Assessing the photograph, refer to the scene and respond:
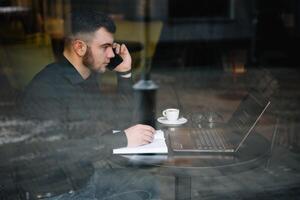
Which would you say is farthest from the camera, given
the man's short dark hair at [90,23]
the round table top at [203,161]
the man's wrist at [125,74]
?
the man's wrist at [125,74]

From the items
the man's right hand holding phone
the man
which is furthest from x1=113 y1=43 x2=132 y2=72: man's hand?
the man

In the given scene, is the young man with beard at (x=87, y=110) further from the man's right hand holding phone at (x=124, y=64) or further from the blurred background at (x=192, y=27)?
the blurred background at (x=192, y=27)

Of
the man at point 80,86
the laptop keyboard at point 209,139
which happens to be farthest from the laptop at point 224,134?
the man at point 80,86

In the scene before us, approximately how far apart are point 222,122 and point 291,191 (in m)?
0.67

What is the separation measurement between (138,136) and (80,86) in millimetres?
311

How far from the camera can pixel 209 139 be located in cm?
150

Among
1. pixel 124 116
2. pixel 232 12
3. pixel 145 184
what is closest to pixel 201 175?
pixel 145 184

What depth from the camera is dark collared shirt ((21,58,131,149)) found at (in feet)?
4.82

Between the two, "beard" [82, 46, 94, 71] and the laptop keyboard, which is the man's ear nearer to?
"beard" [82, 46, 94, 71]

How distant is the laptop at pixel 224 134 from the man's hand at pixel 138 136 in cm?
7

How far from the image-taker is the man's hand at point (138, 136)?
1.42 meters

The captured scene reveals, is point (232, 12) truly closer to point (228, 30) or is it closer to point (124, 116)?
point (228, 30)

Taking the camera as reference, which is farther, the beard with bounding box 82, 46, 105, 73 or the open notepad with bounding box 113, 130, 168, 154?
Result: the beard with bounding box 82, 46, 105, 73

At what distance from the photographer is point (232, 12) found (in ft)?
23.5
